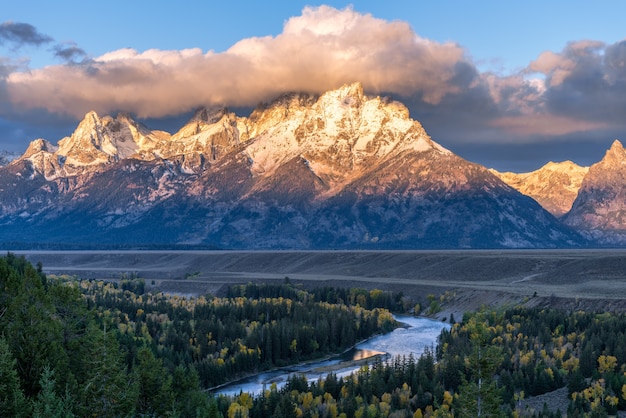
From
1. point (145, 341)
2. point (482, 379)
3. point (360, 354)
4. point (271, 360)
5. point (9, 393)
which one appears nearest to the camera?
point (482, 379)

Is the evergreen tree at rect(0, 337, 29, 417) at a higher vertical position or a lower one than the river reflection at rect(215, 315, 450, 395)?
higher

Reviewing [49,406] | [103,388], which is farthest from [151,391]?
[49,406]

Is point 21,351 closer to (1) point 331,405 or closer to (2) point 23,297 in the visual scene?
(2) point 23,297

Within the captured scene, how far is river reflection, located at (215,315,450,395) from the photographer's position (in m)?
111

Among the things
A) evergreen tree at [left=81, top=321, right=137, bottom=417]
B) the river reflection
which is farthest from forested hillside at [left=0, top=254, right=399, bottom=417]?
the river reflection

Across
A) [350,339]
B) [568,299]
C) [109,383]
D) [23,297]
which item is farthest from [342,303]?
[109,383]

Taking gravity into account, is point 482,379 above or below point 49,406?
above

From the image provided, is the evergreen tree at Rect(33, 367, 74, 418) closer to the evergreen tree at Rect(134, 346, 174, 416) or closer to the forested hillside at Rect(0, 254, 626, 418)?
the forested hillside at Rect(0, 254, 626, 418)

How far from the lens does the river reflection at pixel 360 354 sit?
111438mm

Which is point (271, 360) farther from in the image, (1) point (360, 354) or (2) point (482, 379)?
(2) point (482, 379)

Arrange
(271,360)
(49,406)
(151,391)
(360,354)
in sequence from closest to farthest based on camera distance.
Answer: (49,406), (151,391), (271,360), (360,354)

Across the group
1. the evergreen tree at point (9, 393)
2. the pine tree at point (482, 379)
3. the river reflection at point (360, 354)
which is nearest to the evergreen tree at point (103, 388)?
the evergreen tree at point (9, 393)

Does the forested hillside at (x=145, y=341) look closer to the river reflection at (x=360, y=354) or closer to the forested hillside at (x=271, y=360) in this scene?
the forested hillside at (x=271, y=360)

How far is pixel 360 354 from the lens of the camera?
132 m
